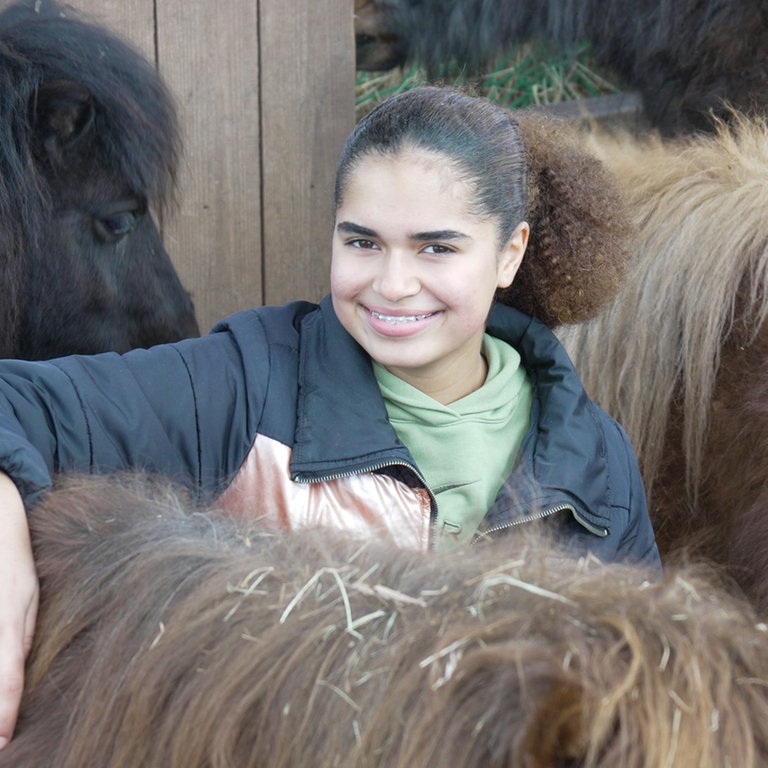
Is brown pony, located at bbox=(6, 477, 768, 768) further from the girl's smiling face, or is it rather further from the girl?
the girl's smiling face

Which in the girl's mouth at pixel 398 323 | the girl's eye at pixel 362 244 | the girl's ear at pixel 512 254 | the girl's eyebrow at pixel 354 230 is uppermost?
the girl's eyebrow at pixel 354 230

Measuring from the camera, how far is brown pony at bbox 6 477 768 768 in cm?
69

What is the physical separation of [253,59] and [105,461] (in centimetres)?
168

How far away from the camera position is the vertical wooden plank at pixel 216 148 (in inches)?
104

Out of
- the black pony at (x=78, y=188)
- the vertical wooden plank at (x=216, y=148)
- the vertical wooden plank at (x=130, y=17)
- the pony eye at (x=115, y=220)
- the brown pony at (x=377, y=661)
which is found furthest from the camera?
the vertical wooden plank at (x=216, y=148)

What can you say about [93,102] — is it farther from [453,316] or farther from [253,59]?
[453,316]

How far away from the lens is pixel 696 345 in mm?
2012

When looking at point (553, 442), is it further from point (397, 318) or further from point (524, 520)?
point (397, 318)

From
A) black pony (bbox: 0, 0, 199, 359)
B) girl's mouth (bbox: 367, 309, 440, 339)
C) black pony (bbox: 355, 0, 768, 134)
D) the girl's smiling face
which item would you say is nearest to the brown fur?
the girl's smiling face

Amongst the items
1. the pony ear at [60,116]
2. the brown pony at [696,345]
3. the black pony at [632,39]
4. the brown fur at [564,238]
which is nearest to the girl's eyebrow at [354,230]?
the brown fur at [564,238]

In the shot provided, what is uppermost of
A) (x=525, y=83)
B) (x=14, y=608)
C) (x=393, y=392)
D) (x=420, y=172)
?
(x=420, y=172)

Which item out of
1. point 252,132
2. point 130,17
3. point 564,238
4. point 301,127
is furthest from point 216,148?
point 564,238

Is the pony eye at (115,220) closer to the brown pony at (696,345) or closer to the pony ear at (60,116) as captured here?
the pony ear at (60,116)

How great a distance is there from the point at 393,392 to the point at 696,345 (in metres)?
0.72
